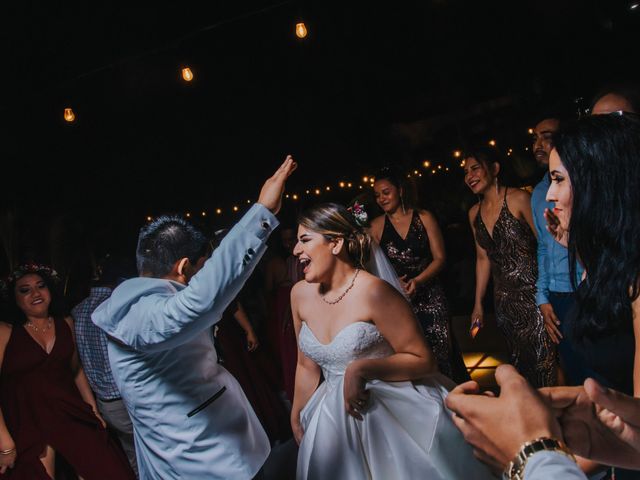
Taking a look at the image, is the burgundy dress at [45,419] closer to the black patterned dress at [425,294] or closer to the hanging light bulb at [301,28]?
the black patterned dress at [425,294]

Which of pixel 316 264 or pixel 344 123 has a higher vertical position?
pixel 344 123

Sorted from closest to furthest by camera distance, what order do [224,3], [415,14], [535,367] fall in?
[535,367]
[224,3]
[415,14]

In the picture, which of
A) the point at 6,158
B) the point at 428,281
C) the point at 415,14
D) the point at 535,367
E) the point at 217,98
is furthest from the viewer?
the point at 217,98

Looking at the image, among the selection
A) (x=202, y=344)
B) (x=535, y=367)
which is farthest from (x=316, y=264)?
(x=535, y=367)

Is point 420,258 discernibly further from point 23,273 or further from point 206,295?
point 23,273

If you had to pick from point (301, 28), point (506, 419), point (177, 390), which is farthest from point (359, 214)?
point (301, 28)

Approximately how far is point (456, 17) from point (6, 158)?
8391mm

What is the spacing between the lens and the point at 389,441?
2.14 meters

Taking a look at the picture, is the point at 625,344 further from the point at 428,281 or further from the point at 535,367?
the point at 428,281

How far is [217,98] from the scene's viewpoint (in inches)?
406

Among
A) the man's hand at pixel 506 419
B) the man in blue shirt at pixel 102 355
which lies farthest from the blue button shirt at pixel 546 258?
the man in blue shirt at pixel 102 355

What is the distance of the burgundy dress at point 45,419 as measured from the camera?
11.0 feet

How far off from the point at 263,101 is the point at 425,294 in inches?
301

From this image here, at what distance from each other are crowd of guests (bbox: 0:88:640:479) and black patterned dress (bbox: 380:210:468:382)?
0.02m
